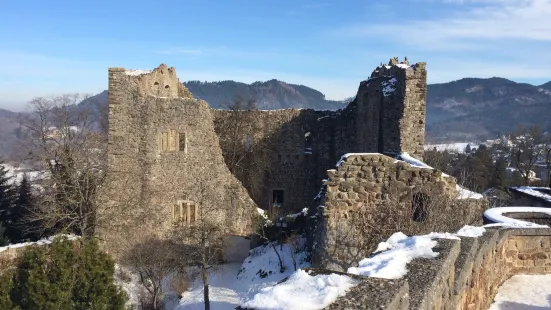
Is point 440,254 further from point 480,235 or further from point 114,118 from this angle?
point 114,118

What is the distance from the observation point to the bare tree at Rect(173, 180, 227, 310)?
18.9 m

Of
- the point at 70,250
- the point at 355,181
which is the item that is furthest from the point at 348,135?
the point at 70,250

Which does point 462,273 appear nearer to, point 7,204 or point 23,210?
point 23,210

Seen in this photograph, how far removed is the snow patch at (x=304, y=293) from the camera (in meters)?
3.27

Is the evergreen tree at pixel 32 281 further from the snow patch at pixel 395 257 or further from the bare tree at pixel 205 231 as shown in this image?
the snow patch at pixel 395 257

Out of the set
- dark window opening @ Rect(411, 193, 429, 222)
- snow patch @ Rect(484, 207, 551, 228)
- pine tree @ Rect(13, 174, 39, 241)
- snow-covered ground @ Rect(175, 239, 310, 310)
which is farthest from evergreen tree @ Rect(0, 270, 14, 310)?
pine tree @ Rect(13, 174, 39, 241)

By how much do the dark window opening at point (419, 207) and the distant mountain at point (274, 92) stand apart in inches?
3069

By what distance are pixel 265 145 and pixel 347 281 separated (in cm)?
2102

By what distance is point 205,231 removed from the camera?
18703 mm

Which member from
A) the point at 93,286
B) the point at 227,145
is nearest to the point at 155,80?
the point at 227,145

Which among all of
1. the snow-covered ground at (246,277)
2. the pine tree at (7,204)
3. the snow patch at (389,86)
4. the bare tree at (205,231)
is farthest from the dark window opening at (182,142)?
the pine tree at (7,204)

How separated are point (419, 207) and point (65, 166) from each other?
1635cm

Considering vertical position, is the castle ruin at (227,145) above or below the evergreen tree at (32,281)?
above

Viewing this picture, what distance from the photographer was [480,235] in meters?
6.78
